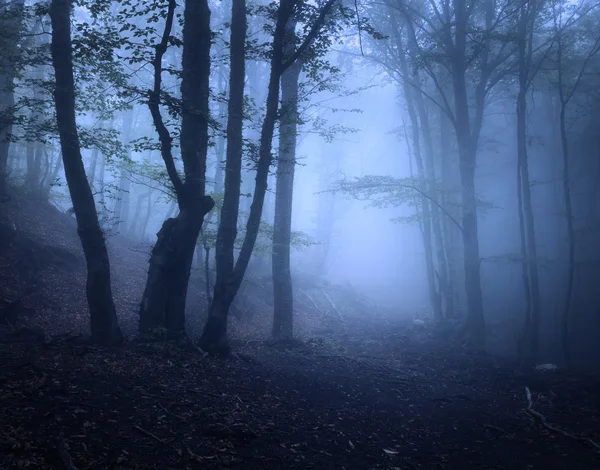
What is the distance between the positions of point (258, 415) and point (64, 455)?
2.88m

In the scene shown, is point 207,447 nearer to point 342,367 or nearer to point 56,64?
point 342,367

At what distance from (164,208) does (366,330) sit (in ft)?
79.5

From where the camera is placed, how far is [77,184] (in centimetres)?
834

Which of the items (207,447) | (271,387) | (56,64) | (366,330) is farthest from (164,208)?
(207,447)

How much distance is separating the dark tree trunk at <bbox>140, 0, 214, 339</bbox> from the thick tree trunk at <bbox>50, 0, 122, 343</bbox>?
85cm

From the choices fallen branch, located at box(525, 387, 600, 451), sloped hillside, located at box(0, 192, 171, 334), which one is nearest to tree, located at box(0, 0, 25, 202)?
sloped hillside, located at box(0, 192, 171, 334)

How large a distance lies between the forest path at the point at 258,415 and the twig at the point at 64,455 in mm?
40

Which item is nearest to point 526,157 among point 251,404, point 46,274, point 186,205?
point 186,205

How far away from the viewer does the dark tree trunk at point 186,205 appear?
28.1 feet

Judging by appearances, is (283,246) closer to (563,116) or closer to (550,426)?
(550,426)

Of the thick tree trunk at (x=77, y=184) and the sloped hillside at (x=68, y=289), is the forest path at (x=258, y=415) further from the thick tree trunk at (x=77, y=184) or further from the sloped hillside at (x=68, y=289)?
the sloped hillside at (x=68, y=289)

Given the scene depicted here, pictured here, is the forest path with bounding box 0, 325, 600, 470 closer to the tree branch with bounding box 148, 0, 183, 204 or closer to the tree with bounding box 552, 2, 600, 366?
the tree branch with bounding box 148, 0, 183, 204

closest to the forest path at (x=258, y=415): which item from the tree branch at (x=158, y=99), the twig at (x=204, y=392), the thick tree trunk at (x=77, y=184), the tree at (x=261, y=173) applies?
the twig at (x=204, y=392)

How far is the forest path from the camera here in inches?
185
